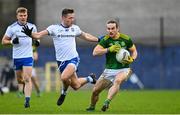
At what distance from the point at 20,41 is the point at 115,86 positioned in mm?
3431

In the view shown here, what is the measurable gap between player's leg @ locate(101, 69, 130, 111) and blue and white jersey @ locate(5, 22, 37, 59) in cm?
311

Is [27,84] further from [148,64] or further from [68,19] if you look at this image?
[148,64]

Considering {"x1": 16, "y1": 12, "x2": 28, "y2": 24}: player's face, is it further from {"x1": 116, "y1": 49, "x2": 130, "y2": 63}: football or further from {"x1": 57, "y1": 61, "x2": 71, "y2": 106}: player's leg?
{"x1": 116, "y1": 49, "x2": 130, "y2": 63}: football

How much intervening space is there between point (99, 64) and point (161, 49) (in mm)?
2941

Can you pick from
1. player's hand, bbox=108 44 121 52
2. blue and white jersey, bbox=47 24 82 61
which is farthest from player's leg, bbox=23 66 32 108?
player's hand, bbox=108 44 121 52

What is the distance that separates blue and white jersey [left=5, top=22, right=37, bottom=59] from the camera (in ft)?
66.4

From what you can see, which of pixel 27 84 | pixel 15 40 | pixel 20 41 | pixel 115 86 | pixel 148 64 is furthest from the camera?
pixel 148 64

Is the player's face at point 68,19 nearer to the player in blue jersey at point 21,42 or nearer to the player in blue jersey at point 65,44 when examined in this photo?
the player in blue jersey at point 65,44

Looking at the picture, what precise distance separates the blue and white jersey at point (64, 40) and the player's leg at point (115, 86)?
1.71 metres

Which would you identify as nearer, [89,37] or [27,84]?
[89,37]

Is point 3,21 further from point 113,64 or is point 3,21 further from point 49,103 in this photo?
point 113,64

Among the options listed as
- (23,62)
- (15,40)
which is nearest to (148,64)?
(23,62)

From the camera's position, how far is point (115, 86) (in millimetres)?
17984

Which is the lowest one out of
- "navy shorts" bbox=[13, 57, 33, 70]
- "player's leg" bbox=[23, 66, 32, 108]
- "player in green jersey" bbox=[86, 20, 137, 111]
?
"player's leg" bbox=[23, 66, 32, 108]
